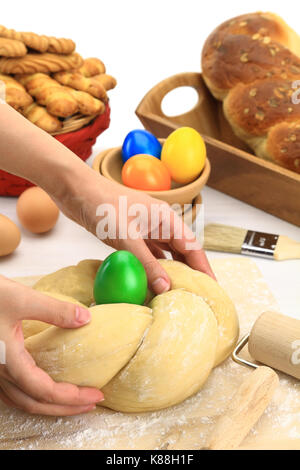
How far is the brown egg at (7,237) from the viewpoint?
1.26m

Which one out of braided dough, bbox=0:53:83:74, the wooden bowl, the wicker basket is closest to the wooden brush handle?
the wooden bowl

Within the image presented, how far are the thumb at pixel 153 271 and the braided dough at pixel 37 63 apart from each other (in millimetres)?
610

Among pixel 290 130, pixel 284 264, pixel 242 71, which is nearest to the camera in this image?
pixel 284 264

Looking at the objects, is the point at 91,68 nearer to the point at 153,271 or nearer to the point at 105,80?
the point at 105,80

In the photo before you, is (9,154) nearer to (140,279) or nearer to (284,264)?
(140,279)

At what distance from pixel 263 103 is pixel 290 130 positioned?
0.12 meters

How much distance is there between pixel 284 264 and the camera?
4.37 ft

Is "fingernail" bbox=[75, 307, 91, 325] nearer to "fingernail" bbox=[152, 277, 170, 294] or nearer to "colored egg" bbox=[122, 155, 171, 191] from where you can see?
"fingernail" bbox=[152, 277, 170, 294]

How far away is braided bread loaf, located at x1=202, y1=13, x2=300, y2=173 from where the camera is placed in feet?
4.84

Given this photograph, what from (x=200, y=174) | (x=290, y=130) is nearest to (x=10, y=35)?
(x=200, y=174)

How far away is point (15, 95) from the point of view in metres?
1.36

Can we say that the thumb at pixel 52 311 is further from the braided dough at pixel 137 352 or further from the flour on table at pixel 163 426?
the flour on table at pixel 163 426

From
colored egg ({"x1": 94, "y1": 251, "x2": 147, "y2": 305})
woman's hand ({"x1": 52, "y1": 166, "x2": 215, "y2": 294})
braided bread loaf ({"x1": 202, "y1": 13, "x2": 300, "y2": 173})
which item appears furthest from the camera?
braided bread loaf ({"x1": 202, "y1": 13, "x2": 300, "y2": 173})

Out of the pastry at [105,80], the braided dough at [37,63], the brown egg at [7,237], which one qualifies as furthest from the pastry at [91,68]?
the brown egg at [7,237]
